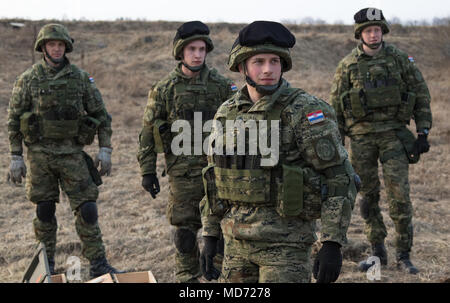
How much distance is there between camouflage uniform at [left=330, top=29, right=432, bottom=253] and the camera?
18.4ft

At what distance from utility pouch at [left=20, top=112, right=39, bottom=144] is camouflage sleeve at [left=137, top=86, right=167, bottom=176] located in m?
1.17

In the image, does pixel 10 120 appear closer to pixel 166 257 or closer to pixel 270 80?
pixel 166 257

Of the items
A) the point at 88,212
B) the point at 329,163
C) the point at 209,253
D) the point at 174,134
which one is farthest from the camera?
the point at 88,212

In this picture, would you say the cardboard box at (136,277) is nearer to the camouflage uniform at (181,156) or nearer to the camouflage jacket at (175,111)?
the camouflage uniform at (181,156)

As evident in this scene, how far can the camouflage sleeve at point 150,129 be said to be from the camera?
5.02m

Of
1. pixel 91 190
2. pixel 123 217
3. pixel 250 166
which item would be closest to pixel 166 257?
pixel 91 190

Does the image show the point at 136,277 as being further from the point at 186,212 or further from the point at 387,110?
the point at 387,110

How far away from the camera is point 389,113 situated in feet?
18.5

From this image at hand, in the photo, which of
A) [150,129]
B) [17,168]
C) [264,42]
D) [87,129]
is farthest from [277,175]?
[17,168]

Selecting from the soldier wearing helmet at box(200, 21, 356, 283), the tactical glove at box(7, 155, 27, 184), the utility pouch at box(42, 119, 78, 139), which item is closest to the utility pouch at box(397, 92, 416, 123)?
the soldier wearing helmet at box(200, 21, 356, 283)

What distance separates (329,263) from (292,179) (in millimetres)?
486

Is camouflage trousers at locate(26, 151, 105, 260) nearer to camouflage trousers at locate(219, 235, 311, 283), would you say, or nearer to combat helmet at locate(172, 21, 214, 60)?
combat helmet at locate(172, 21, 214, 60)

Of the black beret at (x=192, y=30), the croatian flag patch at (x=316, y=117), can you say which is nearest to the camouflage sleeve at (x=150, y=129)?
the black beret at (x=192, y=30)
